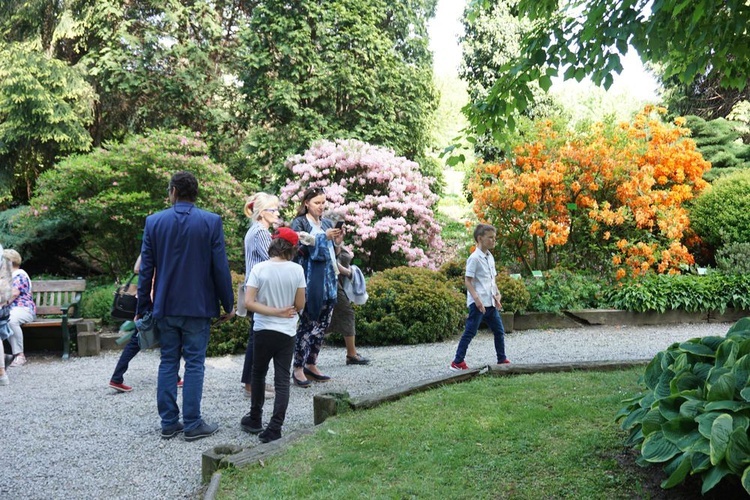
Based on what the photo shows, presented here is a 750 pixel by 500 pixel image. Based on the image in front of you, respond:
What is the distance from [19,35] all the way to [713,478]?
16.7m

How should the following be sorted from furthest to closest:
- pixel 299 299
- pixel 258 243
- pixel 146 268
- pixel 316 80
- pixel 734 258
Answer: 1. pixel 316 80
2. pixel 734 258
3. pixel 258 243
4. pixel 146 268
5. pixel 299 299

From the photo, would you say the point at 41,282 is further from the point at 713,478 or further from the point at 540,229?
the point at 713,478

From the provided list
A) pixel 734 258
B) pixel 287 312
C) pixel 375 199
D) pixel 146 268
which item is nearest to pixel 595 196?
pixel 734 258

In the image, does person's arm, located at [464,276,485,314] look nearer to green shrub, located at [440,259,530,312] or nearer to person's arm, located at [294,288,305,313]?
person's arm, located at [294,288,305,313]

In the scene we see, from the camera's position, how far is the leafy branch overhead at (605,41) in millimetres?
4504

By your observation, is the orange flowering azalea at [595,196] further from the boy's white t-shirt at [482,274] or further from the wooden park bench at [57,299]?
the wooden park bench at [57,299]

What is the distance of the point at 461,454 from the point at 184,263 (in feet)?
7.75

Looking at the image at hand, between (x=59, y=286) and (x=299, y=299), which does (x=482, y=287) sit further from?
(x=59, y=286)

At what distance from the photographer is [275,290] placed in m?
4.39

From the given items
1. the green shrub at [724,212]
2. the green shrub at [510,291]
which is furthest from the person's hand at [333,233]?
the green shrub at [724,212]

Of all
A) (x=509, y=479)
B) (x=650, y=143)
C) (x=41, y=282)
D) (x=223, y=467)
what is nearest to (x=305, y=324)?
(x=223, y=467)

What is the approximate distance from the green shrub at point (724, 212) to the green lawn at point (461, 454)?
29.1 ft

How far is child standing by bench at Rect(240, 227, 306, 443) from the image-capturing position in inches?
171

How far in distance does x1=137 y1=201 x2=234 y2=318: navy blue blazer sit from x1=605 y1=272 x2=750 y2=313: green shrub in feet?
24.1
